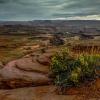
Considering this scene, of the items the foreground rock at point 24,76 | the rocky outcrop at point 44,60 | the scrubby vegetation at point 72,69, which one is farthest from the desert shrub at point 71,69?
the rocky outcrop at point 44,60

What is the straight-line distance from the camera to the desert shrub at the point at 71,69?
12.9m

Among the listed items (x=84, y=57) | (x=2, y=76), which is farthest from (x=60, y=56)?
(x=2, y=76)

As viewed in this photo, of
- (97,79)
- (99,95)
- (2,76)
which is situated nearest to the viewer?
(99,95)

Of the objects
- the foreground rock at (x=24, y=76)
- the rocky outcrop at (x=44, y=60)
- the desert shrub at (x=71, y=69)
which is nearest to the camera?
the desert shrub at (x=71, y=69)

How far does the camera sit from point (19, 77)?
50.0 ft

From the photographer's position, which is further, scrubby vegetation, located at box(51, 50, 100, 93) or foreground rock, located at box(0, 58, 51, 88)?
foreground rock, located at box(0, 58, 51, 88)

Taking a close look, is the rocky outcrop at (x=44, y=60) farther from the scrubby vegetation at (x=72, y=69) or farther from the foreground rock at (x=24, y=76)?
the scrubby vegetation at (x=72, y=69)

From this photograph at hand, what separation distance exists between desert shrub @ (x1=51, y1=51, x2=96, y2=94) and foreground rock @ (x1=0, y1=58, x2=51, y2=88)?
1011 millimetres

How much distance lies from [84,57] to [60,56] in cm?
121

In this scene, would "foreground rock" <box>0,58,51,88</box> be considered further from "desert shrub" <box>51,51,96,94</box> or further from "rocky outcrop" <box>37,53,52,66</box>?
"desert shrub" <box>51,51,96,94</box>

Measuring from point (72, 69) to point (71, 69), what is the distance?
0.19ft

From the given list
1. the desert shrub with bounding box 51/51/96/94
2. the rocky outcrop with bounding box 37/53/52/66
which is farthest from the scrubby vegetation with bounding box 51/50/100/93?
the rocky outcrop with bounding box 37/53/52/66

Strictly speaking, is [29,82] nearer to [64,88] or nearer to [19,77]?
[19,77]

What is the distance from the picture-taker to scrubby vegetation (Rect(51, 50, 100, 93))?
1292 centimetres
